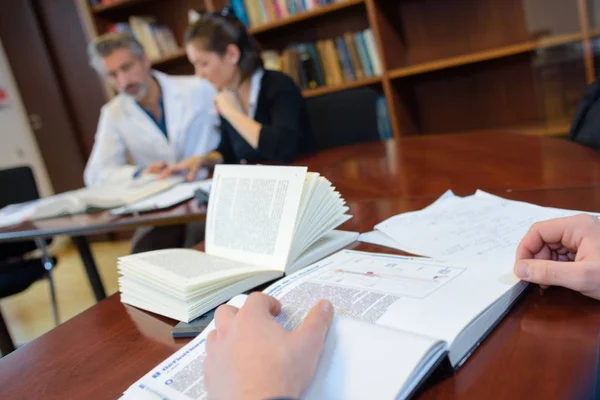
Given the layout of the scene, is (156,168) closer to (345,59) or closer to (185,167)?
(185,167)

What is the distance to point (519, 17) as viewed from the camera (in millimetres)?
2400

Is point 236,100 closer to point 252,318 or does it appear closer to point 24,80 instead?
point 252,318

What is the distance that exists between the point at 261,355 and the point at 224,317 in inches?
3.8

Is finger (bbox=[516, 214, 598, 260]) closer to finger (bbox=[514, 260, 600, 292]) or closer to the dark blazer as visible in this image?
finger (bbox=[514, 260, 600, 292])

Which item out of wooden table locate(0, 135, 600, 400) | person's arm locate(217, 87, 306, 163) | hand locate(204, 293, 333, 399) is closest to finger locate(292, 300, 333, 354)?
hand locate(204, 293, 333, 399)

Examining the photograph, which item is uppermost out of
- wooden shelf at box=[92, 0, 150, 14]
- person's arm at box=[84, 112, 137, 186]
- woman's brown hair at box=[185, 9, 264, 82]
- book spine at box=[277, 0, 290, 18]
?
wooden shelf at box=[92, 0, 150, 14]

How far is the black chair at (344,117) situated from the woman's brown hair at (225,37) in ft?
0.97

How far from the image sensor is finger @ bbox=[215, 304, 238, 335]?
467 mm

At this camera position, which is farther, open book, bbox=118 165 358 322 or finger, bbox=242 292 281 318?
open book, bbox=118 165 358 322

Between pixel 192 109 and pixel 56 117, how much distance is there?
68.7 inches

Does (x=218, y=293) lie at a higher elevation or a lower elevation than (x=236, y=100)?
lower

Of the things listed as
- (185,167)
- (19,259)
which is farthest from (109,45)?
(19,259)

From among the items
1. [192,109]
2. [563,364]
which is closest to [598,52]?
[192,109]

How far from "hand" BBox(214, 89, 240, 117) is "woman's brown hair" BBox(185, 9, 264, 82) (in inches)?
3.2
